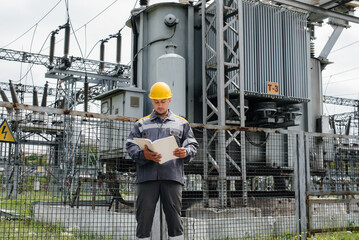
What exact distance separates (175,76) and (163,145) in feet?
19.5

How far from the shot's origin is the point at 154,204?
4488mm

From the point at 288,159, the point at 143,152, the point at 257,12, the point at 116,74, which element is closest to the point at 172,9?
the point at 257,12

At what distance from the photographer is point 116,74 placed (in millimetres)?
25797

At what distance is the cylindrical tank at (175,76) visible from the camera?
9969 millimetres

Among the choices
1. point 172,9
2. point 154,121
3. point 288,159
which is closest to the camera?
point 154,121

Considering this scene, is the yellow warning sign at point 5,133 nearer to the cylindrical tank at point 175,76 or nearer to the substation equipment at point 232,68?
the substation equipment at point 232,68

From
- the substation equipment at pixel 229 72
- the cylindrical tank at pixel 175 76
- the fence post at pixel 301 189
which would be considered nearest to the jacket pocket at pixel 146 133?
the fence post at pixel 301 189

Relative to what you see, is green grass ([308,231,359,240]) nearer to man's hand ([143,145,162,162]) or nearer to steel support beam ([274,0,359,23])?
man's hand ([143,145,162,162])

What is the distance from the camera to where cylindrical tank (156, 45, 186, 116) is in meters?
9.97

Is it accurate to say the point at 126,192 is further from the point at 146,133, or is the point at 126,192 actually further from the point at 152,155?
the point at 152,155

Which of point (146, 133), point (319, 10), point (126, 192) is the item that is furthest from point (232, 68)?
point (146, 133)

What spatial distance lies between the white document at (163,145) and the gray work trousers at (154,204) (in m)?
0.38

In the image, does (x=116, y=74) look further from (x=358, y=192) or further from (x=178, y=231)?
(x=178, y=231)

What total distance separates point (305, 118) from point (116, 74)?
15.6 metres
